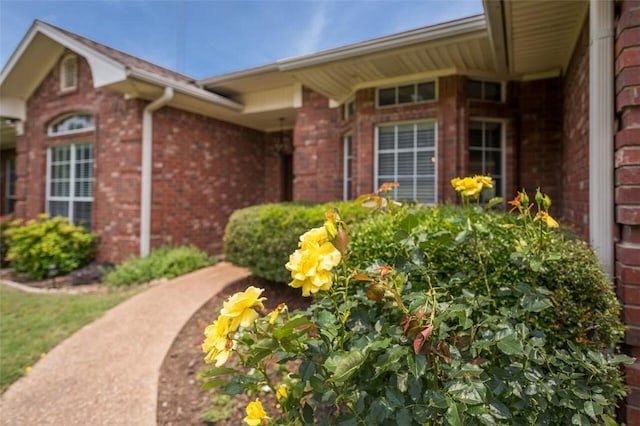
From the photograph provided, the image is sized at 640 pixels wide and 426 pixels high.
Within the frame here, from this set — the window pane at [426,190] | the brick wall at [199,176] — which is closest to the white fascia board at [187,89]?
the brick wall at [199,176]

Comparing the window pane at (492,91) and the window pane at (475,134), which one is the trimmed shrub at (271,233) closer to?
the window pane at (475,134)

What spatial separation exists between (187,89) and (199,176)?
1.98m

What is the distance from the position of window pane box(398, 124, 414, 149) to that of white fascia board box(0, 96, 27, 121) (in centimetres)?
931

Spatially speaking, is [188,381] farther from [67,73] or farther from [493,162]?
[67,73]

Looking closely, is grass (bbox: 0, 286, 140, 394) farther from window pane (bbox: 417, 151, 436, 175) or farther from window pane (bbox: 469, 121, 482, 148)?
window pane (bbox: 469, 121, 482, 148)

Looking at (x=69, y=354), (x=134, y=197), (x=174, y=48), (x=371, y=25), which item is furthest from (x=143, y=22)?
(x=134, y=197)

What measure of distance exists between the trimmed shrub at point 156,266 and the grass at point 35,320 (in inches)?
19.5

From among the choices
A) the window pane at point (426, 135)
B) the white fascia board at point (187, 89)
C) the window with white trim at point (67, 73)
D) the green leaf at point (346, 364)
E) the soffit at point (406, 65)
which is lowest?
the green leaf at point (346, 364)

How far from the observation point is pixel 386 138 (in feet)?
19.4

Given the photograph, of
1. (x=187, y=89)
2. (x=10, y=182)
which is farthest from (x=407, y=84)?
(x=10, y=182)

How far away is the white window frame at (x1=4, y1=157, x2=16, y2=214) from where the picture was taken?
12.7m

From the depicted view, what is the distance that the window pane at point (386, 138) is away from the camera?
5.87 metres

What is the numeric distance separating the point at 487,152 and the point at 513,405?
4.83 m

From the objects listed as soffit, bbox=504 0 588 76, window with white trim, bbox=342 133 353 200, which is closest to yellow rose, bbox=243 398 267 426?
soffit, bbox=504 0 588 76
